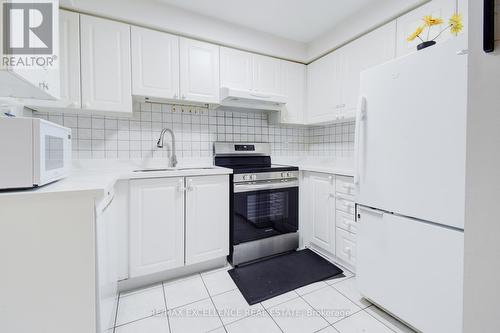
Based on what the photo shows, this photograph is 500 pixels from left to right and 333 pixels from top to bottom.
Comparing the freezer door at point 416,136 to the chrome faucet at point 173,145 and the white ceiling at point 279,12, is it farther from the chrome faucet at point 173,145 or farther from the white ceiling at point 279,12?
the chrome faucet at point 173,145

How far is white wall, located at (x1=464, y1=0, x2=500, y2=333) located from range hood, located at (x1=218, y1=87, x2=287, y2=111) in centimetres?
167

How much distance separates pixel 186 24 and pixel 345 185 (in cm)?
205

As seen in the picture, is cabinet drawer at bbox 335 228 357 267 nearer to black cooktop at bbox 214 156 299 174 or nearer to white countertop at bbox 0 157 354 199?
white countertop at bbox 0 157 354 199

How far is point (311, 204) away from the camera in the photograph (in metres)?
2.41

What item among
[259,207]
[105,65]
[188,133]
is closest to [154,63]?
[105,65]

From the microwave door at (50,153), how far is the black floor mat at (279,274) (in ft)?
4.73

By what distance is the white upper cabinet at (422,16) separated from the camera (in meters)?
1.49

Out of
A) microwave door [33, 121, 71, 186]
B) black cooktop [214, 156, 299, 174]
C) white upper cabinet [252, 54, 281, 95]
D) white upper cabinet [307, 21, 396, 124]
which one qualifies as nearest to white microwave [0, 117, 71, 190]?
microwave door [33, 121, 71, 186]

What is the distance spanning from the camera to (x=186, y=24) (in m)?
2.04

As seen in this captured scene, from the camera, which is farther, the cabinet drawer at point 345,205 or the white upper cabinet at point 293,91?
the white upper cabinet at point 293,91

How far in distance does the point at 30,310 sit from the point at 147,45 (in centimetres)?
194
